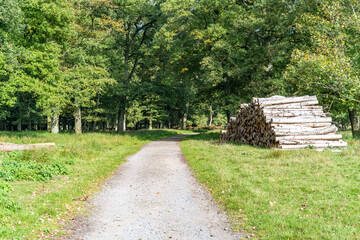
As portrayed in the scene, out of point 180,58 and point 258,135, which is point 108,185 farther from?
point 180,58

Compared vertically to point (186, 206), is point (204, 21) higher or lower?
higher

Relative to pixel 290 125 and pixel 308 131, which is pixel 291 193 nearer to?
pixel 308 131

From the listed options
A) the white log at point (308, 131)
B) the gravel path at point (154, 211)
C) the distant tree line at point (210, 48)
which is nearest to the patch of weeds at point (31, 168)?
the gravel path at point (154, 211)

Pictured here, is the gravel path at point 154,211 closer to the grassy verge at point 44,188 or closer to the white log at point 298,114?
the grassy verge at point 44,188

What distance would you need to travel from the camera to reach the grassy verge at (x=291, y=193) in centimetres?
489

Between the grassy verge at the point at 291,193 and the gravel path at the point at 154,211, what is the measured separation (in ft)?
1.61

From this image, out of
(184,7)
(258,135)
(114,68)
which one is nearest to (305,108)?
(258,135)

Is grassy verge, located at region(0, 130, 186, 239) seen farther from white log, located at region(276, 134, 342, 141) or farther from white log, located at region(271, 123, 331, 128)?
white log, located at region(276, 134, 342, 141)

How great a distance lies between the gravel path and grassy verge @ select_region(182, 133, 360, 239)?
49cm

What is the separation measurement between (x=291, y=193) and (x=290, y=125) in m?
7.63

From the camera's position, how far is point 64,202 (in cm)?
646

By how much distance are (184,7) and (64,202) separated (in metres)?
20.6

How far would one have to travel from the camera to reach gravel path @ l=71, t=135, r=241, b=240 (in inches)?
195

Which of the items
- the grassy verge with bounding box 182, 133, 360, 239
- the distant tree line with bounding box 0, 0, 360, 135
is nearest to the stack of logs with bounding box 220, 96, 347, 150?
the distant tree line with bounding box 0, 0, 360, 135
